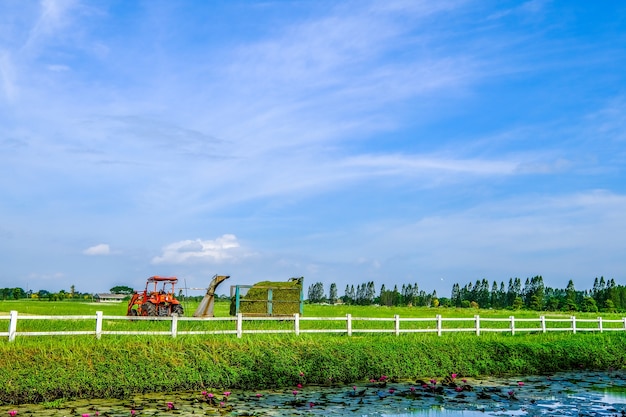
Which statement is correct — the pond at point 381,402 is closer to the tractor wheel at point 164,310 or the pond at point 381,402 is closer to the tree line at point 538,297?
the tractor wheel at point 164,310

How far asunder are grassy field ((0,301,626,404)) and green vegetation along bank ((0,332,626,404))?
0.02 metres

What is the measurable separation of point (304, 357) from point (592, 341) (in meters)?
13.7

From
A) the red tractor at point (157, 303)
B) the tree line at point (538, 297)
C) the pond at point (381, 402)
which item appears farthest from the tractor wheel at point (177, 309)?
the tree line at point (538, 297)

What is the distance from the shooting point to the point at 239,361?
1730cm

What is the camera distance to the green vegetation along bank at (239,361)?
15.0 metres

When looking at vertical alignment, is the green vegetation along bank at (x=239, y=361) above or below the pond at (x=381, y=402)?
above

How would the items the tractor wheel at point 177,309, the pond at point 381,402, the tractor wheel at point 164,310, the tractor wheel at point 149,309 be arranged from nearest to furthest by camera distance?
the pond at point 381,402 → the tractor wheel at point 164,310 → the tractor wheel at point 149,309 → the tractor wheel at point 177,309

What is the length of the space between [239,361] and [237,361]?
6 cm

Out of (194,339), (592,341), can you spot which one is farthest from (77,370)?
(592,341)

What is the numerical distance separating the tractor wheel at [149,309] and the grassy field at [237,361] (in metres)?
5.39

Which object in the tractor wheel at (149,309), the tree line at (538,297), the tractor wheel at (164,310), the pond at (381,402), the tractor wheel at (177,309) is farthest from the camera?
the tree line at (538,297)

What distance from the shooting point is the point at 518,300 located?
91.0 m

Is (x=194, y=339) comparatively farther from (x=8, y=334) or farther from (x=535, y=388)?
(x=535, y=388)

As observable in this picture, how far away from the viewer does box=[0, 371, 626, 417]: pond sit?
44.0ft
